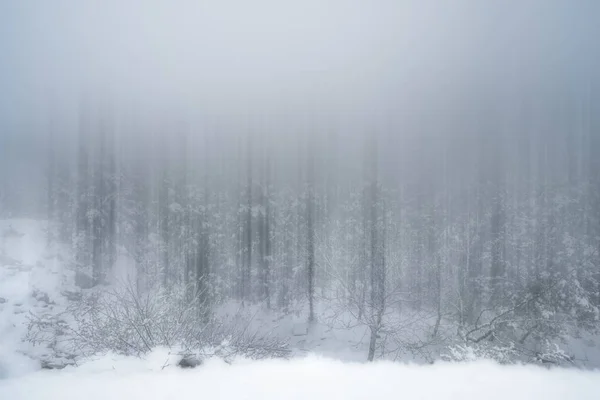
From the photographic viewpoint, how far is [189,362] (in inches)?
88.3

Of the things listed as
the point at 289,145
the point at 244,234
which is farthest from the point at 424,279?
the point at 289,145

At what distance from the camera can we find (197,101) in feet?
66.3

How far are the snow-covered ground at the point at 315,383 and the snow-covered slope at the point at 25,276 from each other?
40.4ft

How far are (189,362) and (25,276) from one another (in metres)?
15.9

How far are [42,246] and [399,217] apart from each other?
1811 centimetres

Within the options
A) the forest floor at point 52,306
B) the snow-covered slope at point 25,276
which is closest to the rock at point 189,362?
the forest floor at point 52,306

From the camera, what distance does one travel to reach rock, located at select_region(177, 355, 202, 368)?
2.19 m

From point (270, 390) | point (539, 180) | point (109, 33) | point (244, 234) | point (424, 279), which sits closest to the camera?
point (270, 390)

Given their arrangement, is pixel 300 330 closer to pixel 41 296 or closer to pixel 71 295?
pixel 71 295

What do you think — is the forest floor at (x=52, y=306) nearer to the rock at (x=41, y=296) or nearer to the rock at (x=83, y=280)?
the rock at (x=41, y=296)

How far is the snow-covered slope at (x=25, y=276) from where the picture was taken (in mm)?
11185

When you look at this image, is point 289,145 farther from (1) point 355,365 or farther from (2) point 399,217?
(1) point 355,365

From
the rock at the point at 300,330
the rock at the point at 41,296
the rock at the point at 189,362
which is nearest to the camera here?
the rock at the point at 189,362

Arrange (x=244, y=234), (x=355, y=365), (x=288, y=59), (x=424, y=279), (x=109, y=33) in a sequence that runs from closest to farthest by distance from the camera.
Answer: (x=355, y=365) → (x=424, y=279) → (x=244, y=234) → (x=109, y=33) → (x=288, y=59)
